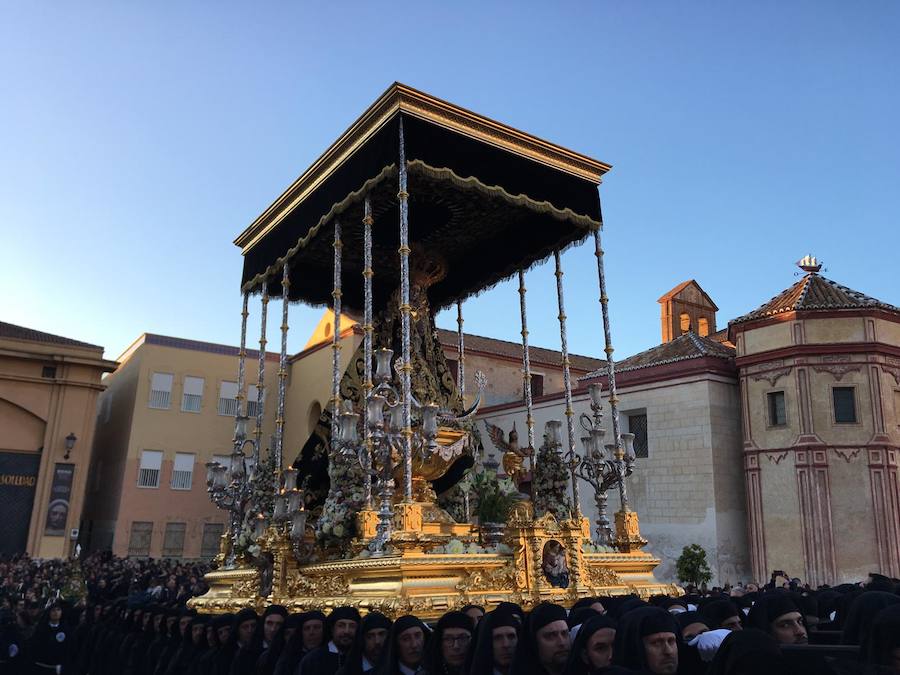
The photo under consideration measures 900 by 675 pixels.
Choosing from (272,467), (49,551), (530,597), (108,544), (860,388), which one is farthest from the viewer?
(108,544)

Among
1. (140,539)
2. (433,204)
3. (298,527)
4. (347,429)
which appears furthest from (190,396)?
(347,429)

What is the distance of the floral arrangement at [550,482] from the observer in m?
11.1

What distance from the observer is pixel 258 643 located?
6.76m

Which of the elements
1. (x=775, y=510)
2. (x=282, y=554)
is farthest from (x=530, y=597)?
(x=775, y=510)

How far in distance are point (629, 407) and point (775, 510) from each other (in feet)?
14.9

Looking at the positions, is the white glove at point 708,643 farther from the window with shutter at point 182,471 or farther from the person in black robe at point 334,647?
the window with shutter at point 182,471

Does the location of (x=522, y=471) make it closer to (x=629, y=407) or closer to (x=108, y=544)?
(x=629, y=407)

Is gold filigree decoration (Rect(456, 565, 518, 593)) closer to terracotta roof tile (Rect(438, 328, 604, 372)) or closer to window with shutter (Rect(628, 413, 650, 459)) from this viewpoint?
window with shutter (Rect(628, 413, 650, 459))

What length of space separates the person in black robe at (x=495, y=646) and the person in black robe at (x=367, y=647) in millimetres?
1033

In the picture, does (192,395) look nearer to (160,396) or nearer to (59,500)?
(160,396)

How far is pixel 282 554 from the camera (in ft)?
31.2

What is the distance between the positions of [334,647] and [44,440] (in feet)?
74.3

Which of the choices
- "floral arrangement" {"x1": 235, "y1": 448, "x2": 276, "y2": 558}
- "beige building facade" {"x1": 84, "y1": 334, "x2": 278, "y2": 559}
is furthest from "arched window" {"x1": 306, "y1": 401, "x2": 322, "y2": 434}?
"floral arrangement" {"x1": 235, "y1": 448, "x2": 276, "y2": 558}

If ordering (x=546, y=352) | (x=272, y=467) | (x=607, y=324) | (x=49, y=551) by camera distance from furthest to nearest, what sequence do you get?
(x=546, y=352)
(x=49, y=551)
(x=272, y=467)
(x=607, y=324)
